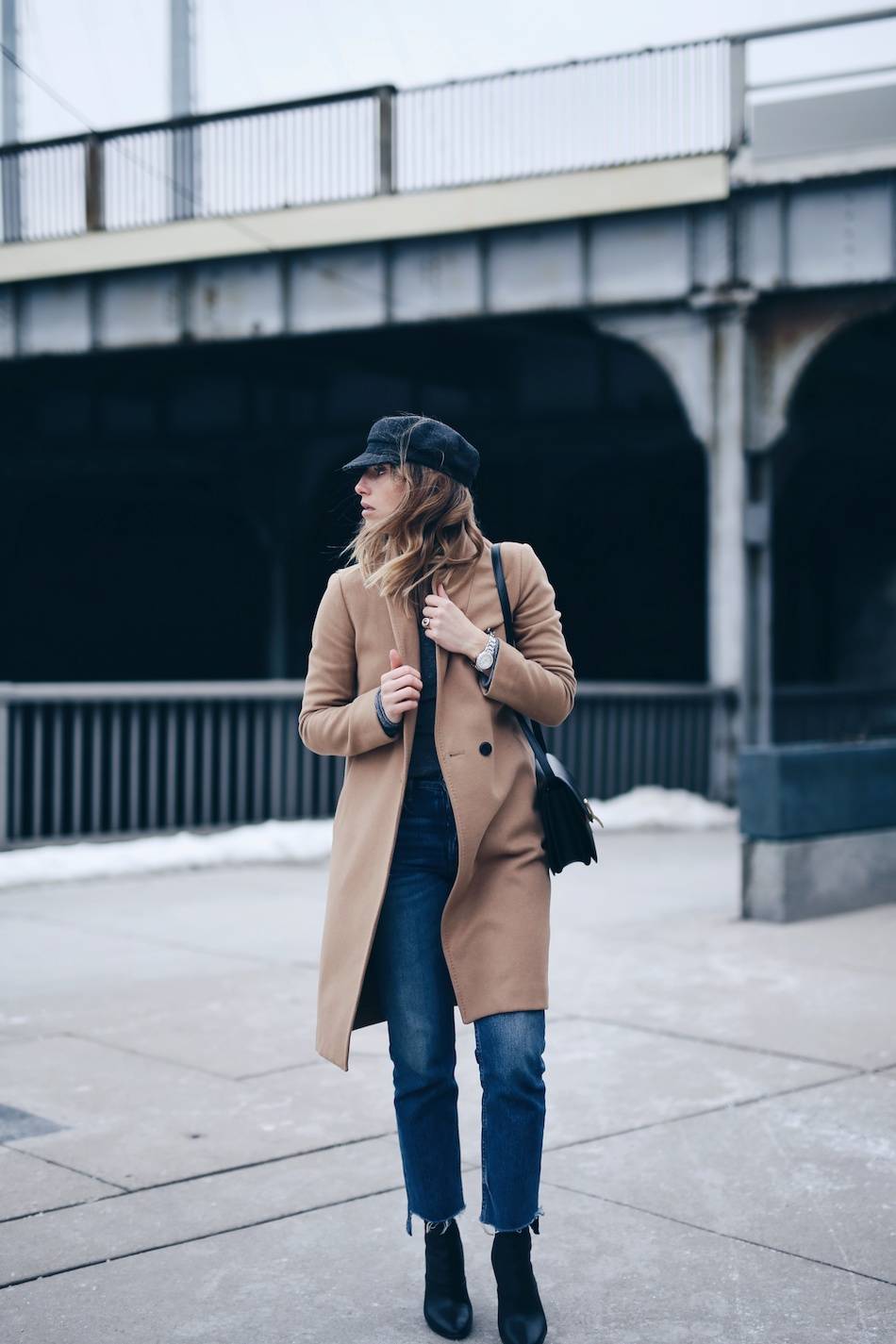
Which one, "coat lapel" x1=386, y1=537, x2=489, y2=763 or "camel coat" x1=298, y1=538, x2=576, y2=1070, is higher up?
"coat lapel" x1=386, y1=537, x2=489, y2=763

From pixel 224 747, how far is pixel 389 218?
26.8ft

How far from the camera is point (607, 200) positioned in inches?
645

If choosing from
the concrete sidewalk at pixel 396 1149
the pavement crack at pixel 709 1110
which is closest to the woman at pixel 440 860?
the concrete sidewalk at pixel 396 1149

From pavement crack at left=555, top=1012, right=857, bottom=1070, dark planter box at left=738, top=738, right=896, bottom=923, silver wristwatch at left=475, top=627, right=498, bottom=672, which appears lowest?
pavement crack at left=555, top=1012, right=857, bottom=1070

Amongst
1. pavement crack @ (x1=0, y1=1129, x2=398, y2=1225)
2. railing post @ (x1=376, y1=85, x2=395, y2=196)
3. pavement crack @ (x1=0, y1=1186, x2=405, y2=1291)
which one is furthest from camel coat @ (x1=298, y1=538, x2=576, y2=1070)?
railing post @ (x1=376, y1=85, x2=395, y2=196)

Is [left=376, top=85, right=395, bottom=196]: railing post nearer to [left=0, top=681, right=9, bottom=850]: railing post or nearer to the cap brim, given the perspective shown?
[left=0, top=681, right=9, bottom=850]: railing post

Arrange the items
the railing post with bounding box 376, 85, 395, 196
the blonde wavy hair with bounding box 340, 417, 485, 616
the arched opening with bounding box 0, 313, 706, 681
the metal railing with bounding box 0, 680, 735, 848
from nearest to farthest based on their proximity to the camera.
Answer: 1. the blonde wavy hair with bounding box 340, 417, 485, 616
2. the metal railing with bounding box 0, 680, 735, 848
3. the railing post with bounding box 376, 85, 395, 196
4. the arched opening with bounding box 0, 313, 706, 681

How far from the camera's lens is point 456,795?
3.02m

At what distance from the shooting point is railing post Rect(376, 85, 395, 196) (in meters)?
17.2

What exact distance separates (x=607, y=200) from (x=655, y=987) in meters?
11.8

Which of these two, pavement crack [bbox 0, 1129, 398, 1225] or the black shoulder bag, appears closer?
the black shoulder bag

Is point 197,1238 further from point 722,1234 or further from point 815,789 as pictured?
point 815,789

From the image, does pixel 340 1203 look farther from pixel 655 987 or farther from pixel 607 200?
pixel 607 200

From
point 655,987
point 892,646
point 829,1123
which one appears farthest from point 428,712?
point 892,646
